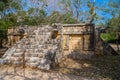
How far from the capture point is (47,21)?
18.7 m

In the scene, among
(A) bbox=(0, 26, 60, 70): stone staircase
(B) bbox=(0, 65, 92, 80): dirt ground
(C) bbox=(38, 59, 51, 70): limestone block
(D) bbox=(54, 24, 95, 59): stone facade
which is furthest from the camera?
(D) bbox=(54, 24, 95, 59): stone facade

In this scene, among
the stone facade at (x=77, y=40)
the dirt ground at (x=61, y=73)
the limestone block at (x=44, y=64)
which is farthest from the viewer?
the stone facade at (x=77, y=40)

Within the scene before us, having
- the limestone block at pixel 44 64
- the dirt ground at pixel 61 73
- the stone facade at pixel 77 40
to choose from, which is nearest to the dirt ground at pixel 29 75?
the dirt ground at pixel 61 73

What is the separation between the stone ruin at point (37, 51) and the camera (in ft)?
30.4

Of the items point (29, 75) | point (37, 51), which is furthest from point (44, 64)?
point (29, 75)

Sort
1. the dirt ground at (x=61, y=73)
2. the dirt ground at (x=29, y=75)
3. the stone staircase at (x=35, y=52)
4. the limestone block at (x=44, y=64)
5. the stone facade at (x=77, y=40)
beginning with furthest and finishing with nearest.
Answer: the stone facade at (x=77, y=40)
the stone staircase at (x=35, y=52)
the limestone block at (x=44, y=64)
the dirt ground at (x=61, y=73)
the dirt ground at (x=29, y=75)

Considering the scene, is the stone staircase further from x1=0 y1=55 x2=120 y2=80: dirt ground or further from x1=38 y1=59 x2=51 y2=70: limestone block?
x1=0 y1=55 x2=120 y2=80: dirt ground

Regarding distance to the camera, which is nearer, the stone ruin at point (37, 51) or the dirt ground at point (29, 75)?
the dirt ground at point (29, 75)

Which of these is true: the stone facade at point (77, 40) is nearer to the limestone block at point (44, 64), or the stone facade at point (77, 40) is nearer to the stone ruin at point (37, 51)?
the stone ruin at point (37, 51)

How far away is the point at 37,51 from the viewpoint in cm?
1009

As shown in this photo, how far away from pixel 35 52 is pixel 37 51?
0.40 ft

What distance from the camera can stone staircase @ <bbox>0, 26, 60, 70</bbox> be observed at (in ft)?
30.3

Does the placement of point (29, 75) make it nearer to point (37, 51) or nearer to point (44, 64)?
point (44, 64)

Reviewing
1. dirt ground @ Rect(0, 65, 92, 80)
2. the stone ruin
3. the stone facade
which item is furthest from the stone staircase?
the stone facade
